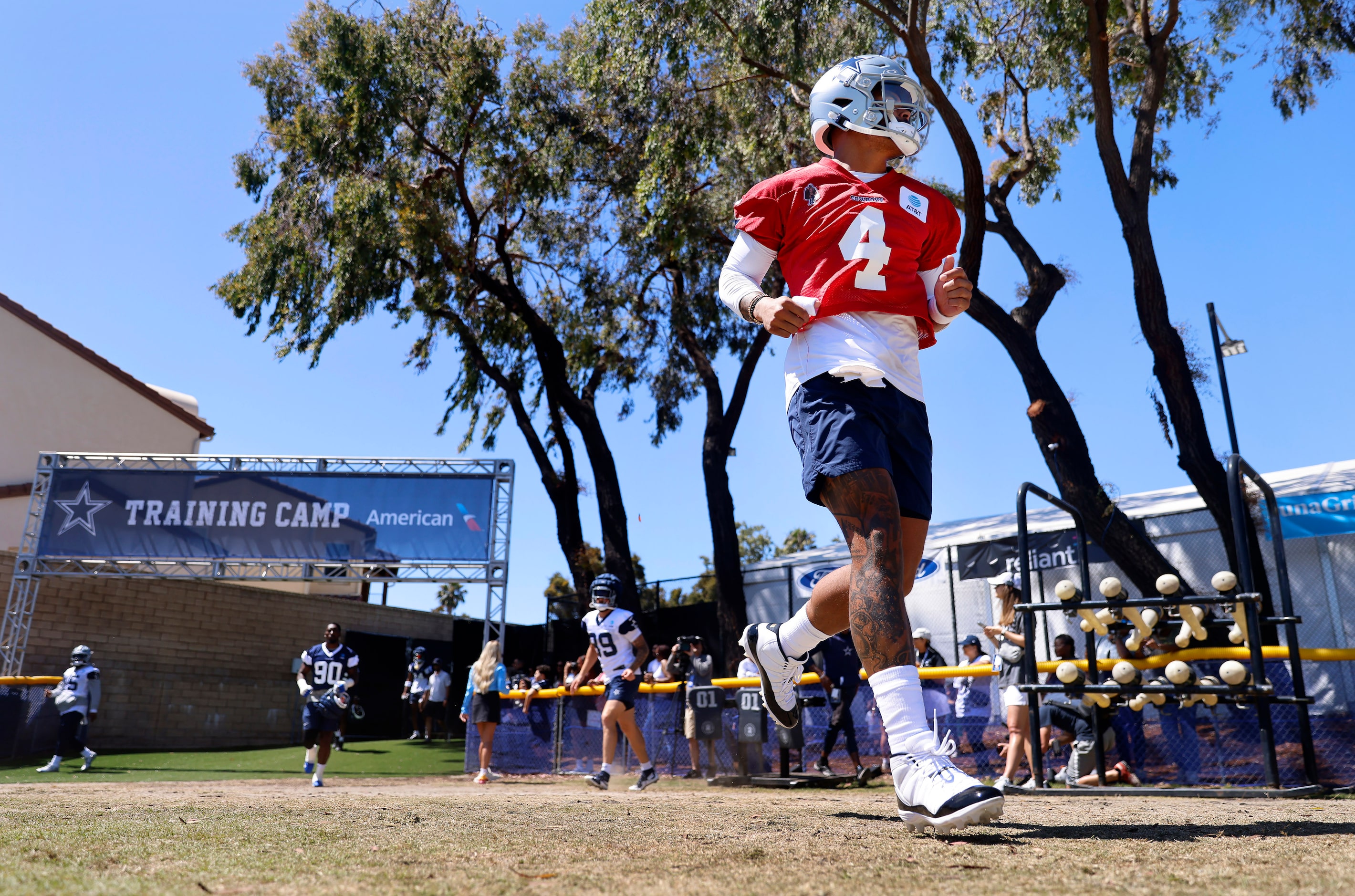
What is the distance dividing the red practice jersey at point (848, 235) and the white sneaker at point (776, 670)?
1133mm

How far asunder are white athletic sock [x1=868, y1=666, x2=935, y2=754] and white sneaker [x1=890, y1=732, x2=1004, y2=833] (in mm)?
22

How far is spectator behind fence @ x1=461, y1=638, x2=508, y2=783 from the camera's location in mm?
11148

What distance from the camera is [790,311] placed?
9.10 ft

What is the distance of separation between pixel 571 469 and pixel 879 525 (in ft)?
55.7

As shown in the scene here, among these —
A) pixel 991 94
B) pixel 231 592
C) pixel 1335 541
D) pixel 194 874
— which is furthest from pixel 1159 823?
pixel 231 592

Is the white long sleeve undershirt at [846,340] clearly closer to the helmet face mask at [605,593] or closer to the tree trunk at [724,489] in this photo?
the helmet face mask at [605,593]

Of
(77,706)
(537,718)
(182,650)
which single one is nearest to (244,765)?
(77,706)

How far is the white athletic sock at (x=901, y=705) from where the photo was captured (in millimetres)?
2438

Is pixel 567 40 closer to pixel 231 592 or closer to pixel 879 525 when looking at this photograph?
pixel 231 592

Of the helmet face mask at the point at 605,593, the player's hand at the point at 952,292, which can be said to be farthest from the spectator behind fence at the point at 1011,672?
the player's hand at the point at 952,292

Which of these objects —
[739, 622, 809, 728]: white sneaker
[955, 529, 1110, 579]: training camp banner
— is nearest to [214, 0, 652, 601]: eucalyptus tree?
[955, 529, 1110, 579]: training camp banner

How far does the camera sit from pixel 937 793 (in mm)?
2232

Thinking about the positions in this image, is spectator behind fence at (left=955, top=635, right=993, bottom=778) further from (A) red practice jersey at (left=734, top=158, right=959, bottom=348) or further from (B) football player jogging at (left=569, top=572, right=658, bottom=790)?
(A) red practice jersey at (left=734, top=158, right=959, bottom=348)

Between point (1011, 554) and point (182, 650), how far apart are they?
57.9 ft
